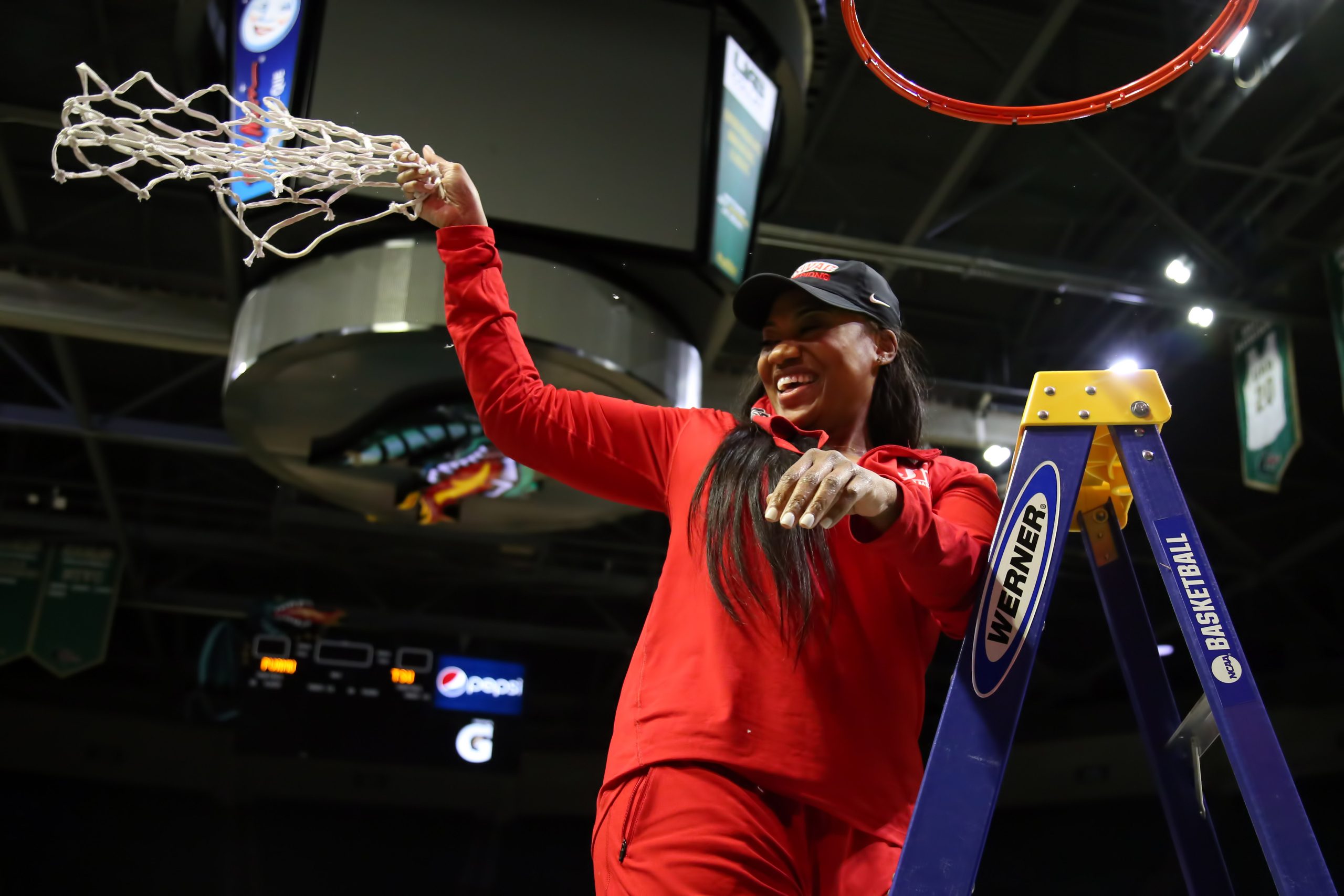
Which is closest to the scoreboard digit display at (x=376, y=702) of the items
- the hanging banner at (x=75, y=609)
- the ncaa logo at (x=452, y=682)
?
the ncaa logo at (x=452, y=682)

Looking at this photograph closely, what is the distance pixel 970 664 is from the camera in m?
1.44

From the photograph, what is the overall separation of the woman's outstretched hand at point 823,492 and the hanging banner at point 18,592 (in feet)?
33.7

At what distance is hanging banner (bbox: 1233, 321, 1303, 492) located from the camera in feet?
21.3

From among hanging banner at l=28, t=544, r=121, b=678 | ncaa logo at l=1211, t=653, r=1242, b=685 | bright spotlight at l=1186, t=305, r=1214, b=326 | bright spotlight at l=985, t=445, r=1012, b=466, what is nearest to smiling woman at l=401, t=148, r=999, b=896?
ncaa logo at l=1211, t=653, r=1242, b=685

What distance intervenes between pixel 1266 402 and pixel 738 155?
406cm

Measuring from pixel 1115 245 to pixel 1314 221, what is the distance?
49.2 inches

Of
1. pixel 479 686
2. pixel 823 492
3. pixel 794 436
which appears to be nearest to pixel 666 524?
pixel 479 686

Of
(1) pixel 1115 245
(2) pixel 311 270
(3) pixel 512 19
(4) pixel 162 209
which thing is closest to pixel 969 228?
(1) pixel 1115 245

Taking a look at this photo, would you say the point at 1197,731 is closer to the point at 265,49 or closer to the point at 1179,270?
the point at 265,49

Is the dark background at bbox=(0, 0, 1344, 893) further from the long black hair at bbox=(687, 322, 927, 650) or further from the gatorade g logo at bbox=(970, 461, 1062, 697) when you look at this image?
the gatorade g logo at bbox=(970, 461, 1062, 697)

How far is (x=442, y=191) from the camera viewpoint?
175cm

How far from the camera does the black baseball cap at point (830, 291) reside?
1747 mm

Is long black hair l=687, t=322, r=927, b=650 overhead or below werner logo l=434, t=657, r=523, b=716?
below

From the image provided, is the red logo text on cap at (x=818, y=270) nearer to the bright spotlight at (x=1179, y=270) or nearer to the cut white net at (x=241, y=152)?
the cut white net at (x=241, y=152)
